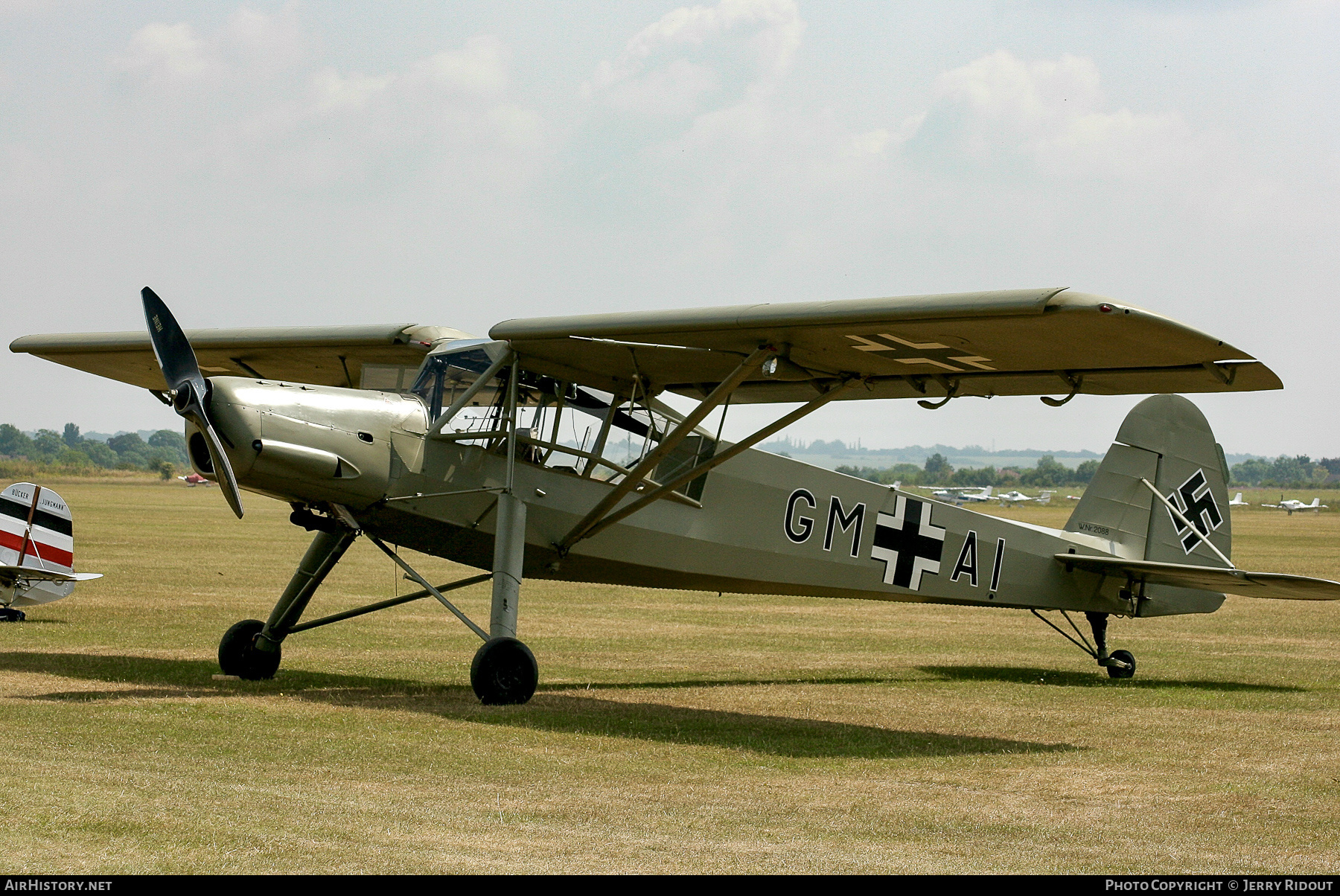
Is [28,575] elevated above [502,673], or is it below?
below

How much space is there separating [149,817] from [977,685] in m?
8.88

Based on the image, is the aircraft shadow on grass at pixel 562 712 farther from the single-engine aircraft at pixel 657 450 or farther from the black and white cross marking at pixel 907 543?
the black and white cross marking at pixel 907 543

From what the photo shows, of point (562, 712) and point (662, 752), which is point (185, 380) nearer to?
point (562, 712)

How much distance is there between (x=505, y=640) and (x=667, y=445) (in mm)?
1926

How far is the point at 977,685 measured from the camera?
13.0m

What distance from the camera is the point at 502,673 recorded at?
1018 cm

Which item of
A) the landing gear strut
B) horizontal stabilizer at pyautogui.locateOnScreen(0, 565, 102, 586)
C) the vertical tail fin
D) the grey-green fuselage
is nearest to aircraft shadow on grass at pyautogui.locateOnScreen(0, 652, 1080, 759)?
the grey-green fuselage

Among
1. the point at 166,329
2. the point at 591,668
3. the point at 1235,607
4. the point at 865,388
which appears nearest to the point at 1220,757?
the point at 865,388

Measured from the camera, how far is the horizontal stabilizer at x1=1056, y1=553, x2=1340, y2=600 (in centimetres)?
1139

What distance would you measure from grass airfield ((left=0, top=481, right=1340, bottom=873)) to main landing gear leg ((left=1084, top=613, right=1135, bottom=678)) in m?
0.40

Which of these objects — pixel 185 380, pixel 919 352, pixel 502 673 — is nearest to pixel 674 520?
pixel 502 673

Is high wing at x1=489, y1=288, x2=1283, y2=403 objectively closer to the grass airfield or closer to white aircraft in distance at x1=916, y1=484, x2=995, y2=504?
the grass airfield

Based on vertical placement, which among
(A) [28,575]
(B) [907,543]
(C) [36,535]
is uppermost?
(B) [907,543]

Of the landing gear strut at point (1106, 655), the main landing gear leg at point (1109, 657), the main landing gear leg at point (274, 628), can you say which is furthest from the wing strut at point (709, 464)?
the main landing gear leg at point (1109, 657)
